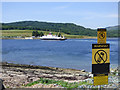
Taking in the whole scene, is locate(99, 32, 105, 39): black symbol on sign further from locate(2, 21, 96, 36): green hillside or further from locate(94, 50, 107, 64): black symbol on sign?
locate(2, 21, 96, 36): green hillside

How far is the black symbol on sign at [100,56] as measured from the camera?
430 cm

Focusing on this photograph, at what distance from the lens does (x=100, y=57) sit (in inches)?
172

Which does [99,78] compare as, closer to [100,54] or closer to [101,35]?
[100,54]

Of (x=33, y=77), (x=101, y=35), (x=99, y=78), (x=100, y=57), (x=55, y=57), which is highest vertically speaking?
(x=101, y=35)

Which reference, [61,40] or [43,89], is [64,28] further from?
[43,89]

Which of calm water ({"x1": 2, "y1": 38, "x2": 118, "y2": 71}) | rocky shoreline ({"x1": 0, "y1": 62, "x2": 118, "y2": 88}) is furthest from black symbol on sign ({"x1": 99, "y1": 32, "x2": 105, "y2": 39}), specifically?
calm water ({"x1": 2, "y1": 38, "x2": 118, "y2": 71})

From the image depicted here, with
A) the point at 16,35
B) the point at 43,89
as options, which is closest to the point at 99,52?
the point at 43,89

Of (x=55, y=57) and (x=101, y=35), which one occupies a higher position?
(x=101, y=35)

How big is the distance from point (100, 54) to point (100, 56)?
0.17 ft

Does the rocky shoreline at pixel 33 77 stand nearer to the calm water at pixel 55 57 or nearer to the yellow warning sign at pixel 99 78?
the yellow warning sign at pixel 99 78

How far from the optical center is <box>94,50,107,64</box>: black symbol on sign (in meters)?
4.30

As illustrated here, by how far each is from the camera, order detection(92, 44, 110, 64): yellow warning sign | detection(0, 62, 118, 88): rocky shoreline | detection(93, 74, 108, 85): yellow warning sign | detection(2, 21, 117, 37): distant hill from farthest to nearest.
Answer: detection(2, 21, 117, 37): distant hill
detection(0, 62, 118, 88): rocky shoreline
detection(93, 74, 108, 85): yellow warning sign
detection(92, 44, 110, 64): yellow warning sign

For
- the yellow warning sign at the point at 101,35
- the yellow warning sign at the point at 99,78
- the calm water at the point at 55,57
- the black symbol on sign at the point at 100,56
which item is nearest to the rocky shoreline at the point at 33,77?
the yellow warning sign at the point at 99,78

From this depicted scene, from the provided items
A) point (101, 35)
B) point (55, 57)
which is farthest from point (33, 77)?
point (55, 57)
